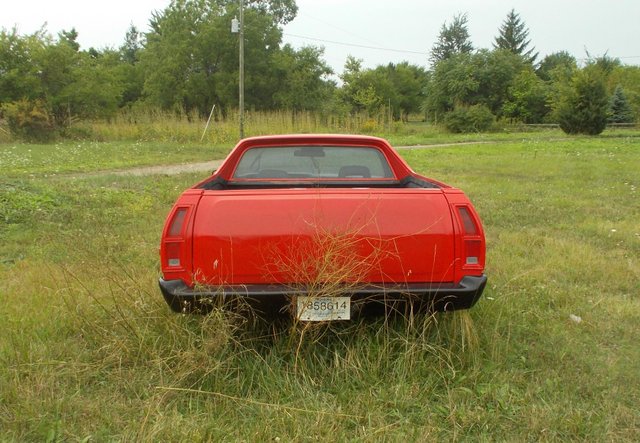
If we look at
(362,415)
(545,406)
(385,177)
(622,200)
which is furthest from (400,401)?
(622,200)

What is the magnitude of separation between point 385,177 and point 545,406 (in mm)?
2307

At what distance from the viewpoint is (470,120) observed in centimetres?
3897

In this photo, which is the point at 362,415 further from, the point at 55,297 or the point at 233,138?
the point at 233,138

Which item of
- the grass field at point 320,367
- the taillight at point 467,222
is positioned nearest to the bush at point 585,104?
the grass field at point 320,367

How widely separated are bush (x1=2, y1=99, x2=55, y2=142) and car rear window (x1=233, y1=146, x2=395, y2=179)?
75.2ft

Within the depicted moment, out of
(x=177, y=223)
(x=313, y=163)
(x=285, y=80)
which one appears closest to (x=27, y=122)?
(x=313, y=163)

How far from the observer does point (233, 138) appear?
25.4m

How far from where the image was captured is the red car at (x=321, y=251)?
287 centimetres

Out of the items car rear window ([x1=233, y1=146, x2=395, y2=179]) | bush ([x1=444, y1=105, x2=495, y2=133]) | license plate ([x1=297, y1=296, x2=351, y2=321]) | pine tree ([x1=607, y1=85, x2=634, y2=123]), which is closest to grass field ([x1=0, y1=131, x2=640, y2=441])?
license plate ([x1=297, y1=296, x2=351, y2=321])

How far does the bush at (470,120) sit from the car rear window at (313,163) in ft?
119

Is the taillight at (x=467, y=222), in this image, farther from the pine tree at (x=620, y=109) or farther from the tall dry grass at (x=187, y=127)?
the pine tree at (x=620, y=109)

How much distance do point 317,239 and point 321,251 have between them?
69mm

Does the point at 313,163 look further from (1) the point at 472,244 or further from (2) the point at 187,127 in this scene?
(2) the point at 187,127

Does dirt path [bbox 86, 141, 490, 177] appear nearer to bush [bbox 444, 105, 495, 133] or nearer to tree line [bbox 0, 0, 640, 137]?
tree line [bbox 0, 0, 640, 137]
